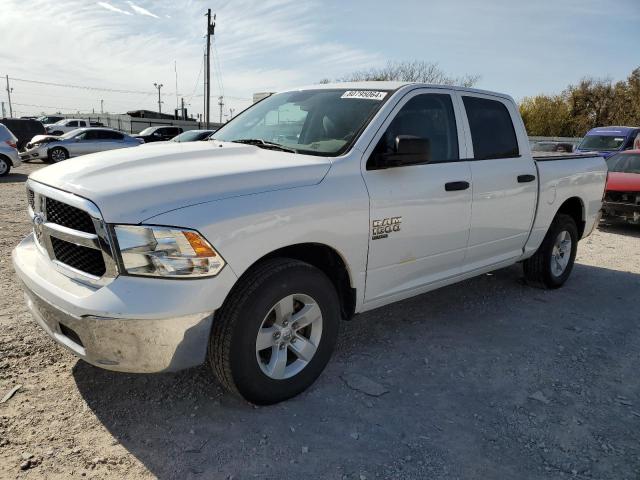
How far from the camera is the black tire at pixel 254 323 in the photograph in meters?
2.69

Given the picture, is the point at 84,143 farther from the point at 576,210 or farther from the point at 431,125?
the point at 431,125

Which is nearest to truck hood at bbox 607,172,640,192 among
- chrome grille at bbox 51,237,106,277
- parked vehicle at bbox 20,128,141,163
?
chrome grille at bbox 51,237,106,277

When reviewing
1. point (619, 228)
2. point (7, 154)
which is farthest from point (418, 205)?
point (7, 154)

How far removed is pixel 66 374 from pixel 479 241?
10.5 ft

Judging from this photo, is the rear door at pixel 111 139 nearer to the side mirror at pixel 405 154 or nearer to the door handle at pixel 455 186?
the door handle at pixel 455 186

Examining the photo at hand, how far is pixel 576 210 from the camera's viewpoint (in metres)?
5.72

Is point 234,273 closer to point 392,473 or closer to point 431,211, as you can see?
point 392,473

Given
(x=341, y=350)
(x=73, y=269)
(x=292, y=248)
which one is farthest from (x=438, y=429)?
(x=73, y=269)

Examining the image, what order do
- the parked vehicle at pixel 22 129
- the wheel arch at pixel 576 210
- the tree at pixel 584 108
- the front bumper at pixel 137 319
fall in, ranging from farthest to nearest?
the tree at pixel 584 108
the parked vehicle at pixel 22 129
the wheel arch at pixel 576 210
the front bumper at pixel 137 319

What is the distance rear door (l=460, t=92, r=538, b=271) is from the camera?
4.13 metres

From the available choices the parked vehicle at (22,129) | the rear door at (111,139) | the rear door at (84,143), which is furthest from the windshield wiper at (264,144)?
the parked vehicle at (22,129)

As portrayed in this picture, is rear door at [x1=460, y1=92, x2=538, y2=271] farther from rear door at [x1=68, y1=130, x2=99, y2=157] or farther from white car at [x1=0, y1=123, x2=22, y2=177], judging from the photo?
rear door at [x1=68, y1=130, x2=99, y2=157]

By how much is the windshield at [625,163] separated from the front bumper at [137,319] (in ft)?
32.2

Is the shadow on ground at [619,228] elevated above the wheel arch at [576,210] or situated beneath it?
situated beneath
